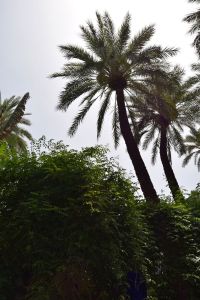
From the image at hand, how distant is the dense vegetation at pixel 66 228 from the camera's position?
8.58 m

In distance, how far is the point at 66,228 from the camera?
911cm

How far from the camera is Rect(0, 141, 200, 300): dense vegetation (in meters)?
8.58

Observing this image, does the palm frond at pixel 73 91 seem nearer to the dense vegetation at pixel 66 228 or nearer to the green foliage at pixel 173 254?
the green foliage at pixel 173 254

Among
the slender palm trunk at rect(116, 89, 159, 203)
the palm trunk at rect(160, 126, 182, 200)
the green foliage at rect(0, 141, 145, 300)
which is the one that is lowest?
the green foliage at rect(0, 141, 145, 300)

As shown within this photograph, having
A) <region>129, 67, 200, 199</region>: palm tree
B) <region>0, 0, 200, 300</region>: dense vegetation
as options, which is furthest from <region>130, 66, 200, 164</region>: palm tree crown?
<region>0, 0, 200, 300</region>: dense vegetation

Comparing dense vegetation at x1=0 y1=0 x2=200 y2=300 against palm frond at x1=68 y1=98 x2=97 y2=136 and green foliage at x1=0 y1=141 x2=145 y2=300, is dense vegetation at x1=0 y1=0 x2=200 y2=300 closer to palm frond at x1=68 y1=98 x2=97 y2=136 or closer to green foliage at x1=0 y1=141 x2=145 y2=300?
green foliage at x1=0 y1=141 x2=145 y2=300

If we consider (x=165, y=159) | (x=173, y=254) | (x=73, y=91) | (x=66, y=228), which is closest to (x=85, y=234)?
(x=66, y=228)

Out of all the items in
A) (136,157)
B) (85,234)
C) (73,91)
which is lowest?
(85,234)

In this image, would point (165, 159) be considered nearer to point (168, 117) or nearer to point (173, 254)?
point (168, 117)

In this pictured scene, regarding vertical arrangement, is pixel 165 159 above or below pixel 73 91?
below

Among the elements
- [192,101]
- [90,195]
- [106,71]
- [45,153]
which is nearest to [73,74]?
[106,71]

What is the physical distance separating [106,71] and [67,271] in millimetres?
14555

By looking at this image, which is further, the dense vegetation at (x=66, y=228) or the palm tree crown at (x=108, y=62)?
the palm tree crown at (x=108, y=62)

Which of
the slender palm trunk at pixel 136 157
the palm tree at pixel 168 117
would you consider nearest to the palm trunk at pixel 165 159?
the palm tree at pixel 168 117
